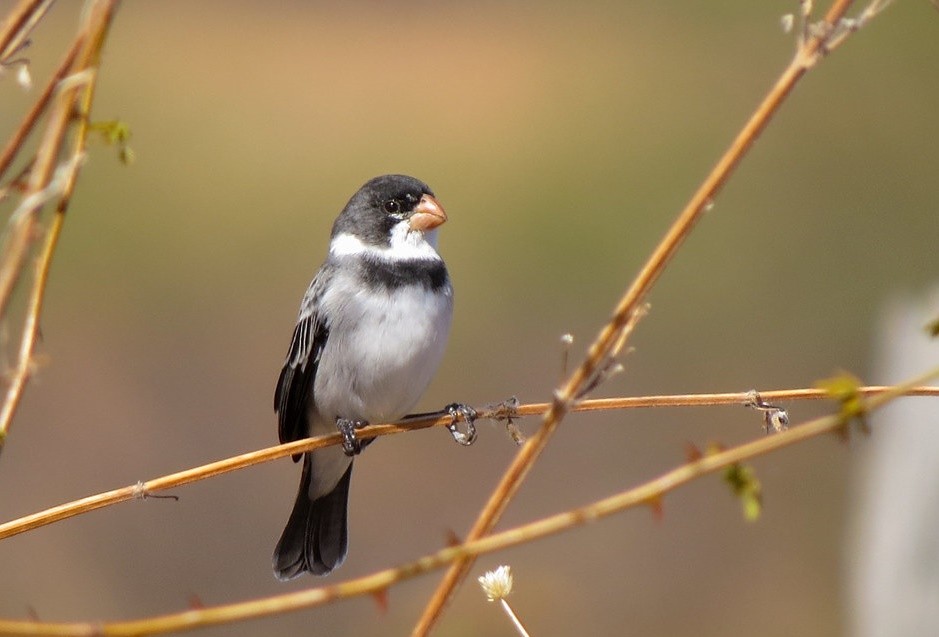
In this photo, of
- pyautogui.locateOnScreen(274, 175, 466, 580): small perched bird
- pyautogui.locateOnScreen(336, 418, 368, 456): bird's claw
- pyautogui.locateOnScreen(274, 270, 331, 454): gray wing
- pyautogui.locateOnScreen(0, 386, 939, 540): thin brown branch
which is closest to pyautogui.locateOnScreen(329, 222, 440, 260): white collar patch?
pyautogui.locateOnScreen(274, 175, 466, 580): small perched bird

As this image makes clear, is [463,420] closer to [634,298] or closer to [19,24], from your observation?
[634,298]

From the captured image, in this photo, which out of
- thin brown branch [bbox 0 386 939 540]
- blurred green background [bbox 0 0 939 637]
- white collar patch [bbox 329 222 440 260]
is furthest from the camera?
blurred green background [bbox 0 0 939 637]

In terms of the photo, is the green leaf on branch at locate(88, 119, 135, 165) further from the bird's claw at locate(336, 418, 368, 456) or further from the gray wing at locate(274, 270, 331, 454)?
the gray wing at locate(274, 270, 331, 454)

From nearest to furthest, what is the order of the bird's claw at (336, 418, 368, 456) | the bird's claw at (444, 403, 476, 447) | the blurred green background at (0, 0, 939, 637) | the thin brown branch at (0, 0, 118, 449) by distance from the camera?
the thin brown branch at (0, 0, 118, 449), the bird's claw at (444, 403, 476, 447), the bird's claw at (336, 418, 368, 456), the blurred green background at (0, 0, 939, 637)

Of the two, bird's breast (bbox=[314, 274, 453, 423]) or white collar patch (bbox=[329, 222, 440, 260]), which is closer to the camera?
bird's breast (bbox=[314, 274, 453, 423])

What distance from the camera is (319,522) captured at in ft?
15.3

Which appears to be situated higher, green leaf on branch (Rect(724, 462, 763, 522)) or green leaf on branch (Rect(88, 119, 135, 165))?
green leaf on branch (Rect(88, 119, 135, 165))

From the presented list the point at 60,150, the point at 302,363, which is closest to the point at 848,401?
the point at 60,150

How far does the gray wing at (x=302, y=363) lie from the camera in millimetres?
4367

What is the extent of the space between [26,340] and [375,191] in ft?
9.60

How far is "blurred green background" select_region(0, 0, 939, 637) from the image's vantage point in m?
9.94

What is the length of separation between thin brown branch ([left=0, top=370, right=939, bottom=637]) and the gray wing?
9.78 ft

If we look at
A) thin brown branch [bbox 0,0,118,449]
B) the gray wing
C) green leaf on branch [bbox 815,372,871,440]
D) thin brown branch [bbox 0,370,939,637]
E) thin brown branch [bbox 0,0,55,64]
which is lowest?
thin brown branch [bbox 0,370,939,637]

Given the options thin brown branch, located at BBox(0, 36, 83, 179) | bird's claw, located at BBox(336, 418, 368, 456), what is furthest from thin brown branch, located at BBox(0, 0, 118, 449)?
bird's claw, located at BBox(336, 418, 368, 456)
